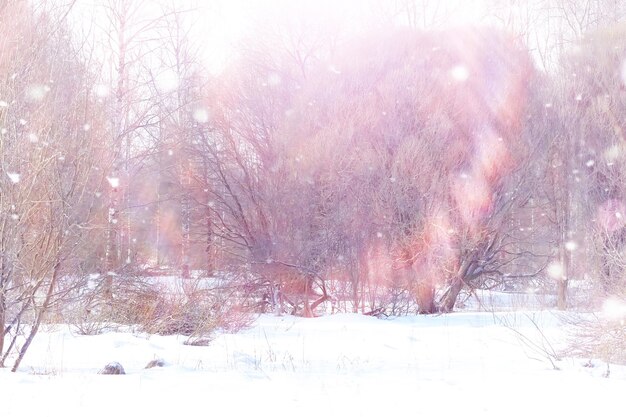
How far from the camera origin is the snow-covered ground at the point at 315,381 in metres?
4.12

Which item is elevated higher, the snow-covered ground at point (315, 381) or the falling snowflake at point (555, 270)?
the falling snowflake at point (555, 270)

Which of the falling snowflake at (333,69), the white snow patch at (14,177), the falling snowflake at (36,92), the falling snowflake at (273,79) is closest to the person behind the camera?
Result: the white snow patch at (14,177)

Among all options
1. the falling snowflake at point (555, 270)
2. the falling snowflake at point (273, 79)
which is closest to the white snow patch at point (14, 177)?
the falling snowflake at point (273, 79)

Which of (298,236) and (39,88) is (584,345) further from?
(298,236)

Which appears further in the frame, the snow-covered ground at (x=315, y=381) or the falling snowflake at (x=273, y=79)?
the falling snowflake at (x=273, y=79)

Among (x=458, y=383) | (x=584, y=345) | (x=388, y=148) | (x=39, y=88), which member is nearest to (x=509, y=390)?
(x=458, y=383)

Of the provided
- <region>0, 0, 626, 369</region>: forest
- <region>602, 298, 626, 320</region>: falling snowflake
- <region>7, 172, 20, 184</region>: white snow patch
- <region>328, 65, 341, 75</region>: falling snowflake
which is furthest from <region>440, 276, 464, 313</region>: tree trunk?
<region>7, 172, 20, 184</region>: white snow patch

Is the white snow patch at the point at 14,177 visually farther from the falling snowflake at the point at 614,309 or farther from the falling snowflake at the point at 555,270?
the falling snowflake at the point at 555,270

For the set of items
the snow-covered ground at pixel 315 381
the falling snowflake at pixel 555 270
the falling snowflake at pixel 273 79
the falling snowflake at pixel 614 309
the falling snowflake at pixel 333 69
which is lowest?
the snow-covered ground at pixel 315 381

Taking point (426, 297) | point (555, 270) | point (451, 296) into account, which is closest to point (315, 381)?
point (426, 297)

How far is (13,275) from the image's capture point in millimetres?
5586

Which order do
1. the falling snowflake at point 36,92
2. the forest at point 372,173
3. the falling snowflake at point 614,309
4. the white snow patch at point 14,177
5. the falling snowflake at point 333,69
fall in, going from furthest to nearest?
the falling snowflake at point 333,69 → the forest at point 372,173 → the falling snowflake at point 614,309 → the falling snowflake at point 36,92 → the white snow patch at point 14,177

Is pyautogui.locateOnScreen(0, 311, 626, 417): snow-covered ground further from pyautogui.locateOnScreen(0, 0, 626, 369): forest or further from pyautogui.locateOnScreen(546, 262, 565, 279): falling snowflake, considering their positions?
pyautogui.locateOnScreen(546, 262, 565, 279): falling snowflake

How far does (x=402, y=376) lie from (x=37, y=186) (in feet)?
12.3
